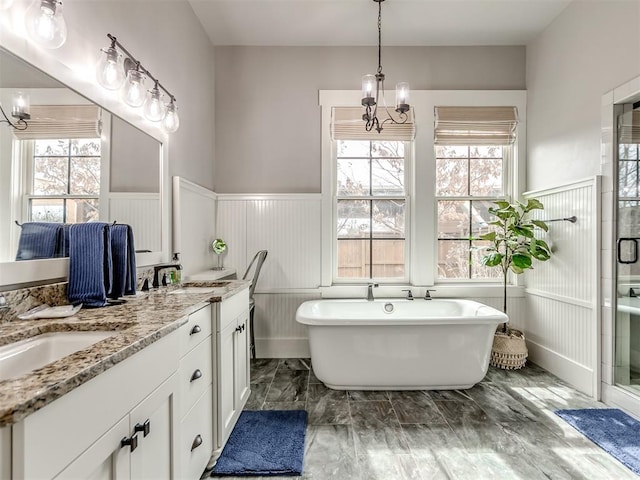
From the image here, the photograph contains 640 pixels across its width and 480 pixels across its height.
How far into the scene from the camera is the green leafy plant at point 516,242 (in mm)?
2857

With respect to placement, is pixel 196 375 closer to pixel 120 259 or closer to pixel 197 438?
pixel 197 438

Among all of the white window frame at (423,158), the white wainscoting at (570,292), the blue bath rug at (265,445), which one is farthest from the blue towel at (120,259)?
the white wainscoting at (570,292)

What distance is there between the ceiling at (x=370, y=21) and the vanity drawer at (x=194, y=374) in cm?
270

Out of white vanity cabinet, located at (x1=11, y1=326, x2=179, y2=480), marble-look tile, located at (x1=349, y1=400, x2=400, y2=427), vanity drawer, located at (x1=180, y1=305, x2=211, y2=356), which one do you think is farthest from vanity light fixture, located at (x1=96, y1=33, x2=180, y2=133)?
marble-look tile, located at (x1=349, y1=400, x2=400, y2=427)

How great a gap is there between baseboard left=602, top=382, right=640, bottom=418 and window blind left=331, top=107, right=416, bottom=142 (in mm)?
2521

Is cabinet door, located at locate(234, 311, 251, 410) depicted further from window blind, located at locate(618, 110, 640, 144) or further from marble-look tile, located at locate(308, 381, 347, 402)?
window blind, located at locate(618, 110, 640, 144)

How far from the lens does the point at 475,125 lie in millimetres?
3357

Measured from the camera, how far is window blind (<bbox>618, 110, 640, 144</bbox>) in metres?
2.28

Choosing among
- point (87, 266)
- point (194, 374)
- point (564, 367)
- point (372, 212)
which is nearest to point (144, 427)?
point (194, 374)

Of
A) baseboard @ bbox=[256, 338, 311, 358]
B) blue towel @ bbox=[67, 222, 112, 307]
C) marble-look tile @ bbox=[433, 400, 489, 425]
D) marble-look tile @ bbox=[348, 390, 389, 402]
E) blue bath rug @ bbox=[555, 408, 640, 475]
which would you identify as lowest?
marble-look tile @ bbox=[348, 390, 389, 402]

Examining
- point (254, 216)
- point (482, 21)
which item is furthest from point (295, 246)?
point (482, 21)

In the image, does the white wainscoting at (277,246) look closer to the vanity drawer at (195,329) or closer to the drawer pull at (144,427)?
the vanity drawer at (195,329)

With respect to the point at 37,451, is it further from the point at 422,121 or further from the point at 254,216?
the point at 422,121

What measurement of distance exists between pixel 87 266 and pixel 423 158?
2.93 metres
